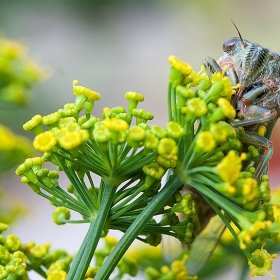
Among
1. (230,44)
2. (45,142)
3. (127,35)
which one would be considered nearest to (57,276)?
(45,142)

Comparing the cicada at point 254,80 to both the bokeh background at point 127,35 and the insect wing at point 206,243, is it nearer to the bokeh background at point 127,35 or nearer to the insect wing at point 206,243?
the insect wing at point 206,243

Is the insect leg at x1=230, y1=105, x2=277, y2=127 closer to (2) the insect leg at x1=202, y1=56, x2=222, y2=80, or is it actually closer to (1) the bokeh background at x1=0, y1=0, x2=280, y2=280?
(2) the insect leg at x1=202, y1=56, x2=222, y2=80

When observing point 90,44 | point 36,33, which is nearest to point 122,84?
point 90,44

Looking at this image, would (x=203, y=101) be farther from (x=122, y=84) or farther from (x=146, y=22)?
(x=146, y=22)

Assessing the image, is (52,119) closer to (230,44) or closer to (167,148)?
(167,148)

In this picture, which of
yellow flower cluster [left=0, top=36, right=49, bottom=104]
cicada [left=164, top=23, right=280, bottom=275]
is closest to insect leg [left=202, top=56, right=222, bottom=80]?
cicada [left=164, top=23, right=280, bottom=275]

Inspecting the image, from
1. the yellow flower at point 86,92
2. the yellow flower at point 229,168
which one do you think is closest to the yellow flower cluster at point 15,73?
the yellow flower at point 86,92

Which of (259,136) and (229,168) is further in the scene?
(259,136)
